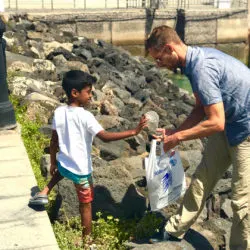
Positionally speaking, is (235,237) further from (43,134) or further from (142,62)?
(142,62)

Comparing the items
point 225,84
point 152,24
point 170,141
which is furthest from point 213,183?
point 152,24

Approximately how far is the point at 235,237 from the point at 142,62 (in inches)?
496

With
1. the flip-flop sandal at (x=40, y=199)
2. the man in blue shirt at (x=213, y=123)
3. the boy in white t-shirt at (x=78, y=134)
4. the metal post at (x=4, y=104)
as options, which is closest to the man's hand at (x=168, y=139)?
the man in blue shirt at (x=213, y=123)

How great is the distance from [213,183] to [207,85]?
0.97m

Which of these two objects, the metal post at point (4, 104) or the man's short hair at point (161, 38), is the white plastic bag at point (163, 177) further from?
the metal post at point (4, 104)

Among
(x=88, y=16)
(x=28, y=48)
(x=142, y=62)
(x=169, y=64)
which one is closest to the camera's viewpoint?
(x=169, y=64)

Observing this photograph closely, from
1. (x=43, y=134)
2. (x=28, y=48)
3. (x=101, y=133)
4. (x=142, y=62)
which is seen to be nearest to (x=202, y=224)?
(x=101, y=133)

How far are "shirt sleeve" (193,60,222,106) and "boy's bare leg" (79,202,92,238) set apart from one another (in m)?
1.29

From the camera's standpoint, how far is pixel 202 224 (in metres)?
5.55

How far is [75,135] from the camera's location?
4.53m

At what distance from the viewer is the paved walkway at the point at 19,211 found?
14.2 feet

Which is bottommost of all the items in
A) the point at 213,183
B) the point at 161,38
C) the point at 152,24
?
the point at 152,24

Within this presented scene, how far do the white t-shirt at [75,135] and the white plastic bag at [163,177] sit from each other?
479 mm

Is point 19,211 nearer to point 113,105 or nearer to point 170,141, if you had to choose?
point 170,141
